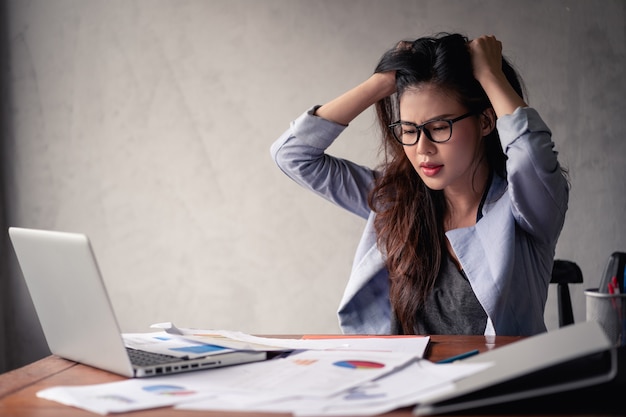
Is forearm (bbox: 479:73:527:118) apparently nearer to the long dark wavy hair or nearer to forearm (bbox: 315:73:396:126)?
the long dark wavy hair

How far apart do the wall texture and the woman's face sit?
4.30 ft

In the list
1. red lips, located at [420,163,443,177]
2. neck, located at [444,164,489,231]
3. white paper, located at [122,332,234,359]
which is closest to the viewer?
white paper, located at [122,332,234,359]

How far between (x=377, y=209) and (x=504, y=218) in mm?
348

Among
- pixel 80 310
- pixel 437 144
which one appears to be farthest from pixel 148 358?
pixel 437 144

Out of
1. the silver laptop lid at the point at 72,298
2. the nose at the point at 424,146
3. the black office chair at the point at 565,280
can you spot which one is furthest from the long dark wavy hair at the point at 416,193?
the silver laptop lid at the point at 72,298

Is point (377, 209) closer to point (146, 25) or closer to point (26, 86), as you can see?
point (146, 25)

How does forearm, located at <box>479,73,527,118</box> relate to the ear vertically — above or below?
above

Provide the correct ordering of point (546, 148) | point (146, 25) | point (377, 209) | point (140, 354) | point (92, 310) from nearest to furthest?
point (92, 310), point (140, 354), point (546, 148), point (377, 209), point (146, 25)

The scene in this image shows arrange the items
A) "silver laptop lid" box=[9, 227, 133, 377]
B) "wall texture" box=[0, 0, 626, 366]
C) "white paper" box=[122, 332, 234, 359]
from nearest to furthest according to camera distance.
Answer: "silver laptop lid" box=[9, 227, 133, 377]
"white paper" box=[122, 332, 234, 359]
"wall texture" box=[0, 0, 626, 366]

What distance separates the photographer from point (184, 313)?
2.96m

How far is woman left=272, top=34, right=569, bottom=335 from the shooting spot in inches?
56.4

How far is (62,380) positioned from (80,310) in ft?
0.32

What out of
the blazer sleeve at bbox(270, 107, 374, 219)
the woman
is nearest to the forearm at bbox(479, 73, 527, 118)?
the woman

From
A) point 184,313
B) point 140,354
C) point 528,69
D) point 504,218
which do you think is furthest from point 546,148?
point 184,313
